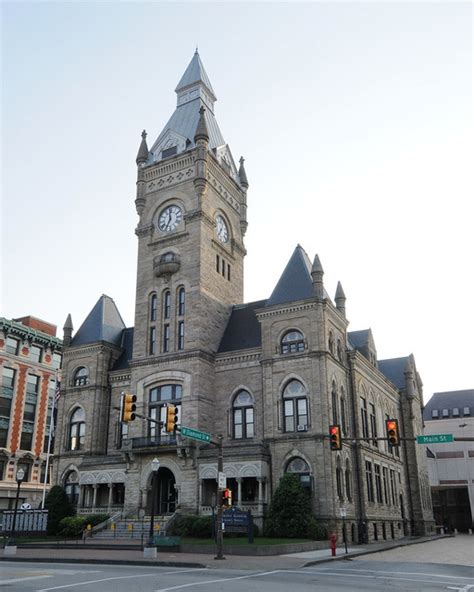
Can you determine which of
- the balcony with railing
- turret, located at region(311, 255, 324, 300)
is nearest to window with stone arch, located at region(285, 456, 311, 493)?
the balcony with railing

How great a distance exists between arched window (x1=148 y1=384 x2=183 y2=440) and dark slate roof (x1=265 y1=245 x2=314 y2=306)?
10.3 meters

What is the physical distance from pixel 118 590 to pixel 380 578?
9.82 m

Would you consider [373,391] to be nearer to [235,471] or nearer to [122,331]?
[235,471]

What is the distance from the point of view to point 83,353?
55031mm

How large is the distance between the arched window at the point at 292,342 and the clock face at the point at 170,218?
1568 cm

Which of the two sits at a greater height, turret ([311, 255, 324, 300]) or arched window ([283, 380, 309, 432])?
turret ([311, 255, 324, 300])

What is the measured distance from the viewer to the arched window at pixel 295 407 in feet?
140

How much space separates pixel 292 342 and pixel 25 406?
1522 inches

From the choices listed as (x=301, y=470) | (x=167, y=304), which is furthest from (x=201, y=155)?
(x=301, y=470)

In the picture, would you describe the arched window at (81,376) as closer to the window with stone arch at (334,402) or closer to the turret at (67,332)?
the turret at (67,332)

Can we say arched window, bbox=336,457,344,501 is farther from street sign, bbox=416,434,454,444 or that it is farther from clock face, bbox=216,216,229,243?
clock face, bbox=216,216,229,243

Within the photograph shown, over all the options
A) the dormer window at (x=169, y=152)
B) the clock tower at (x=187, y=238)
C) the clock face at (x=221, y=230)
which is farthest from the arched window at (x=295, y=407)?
the dormer window at (x=169, y=152)

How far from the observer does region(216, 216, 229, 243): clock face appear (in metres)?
55.2

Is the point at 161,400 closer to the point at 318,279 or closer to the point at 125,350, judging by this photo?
the point at 125,350
